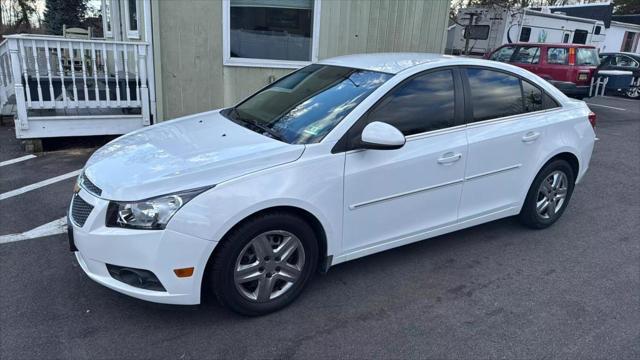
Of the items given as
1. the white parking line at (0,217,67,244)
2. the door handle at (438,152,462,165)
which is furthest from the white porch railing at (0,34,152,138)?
the door handle at (438,152,462,165)

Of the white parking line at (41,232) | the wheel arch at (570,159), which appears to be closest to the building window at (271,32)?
the white parking line at (41,232)

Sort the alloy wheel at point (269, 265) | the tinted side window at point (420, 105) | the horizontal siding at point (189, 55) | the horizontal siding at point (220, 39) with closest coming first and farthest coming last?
the alloy wheel at point (269, 265)
the tinted side window at point (420, 105)
the horizontal siding at point (189, 55)
the horizontal siding at point (220, 39)

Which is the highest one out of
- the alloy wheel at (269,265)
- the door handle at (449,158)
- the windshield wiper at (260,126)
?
the windshield wiper at (260,126)

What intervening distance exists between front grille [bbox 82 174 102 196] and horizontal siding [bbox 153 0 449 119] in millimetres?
4457

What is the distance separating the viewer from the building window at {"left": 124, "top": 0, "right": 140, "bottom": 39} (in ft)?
28.7

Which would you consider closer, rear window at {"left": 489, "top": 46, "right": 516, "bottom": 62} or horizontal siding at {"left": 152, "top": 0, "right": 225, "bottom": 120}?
horizontal siding at {"left": 152, "top": 0, "right": 225, "bottom": 120}

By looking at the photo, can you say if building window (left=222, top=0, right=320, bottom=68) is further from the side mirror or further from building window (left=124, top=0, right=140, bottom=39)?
the side mirror

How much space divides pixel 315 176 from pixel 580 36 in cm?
2094

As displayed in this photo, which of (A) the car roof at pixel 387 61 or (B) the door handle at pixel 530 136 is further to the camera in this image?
(B) the door handle at pixel 530 136

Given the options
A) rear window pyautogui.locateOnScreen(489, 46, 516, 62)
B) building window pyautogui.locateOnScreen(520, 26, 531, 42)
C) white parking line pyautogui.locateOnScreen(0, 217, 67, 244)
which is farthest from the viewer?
building window pyautogui.locateOnScreen(520, 26, 531, 42)

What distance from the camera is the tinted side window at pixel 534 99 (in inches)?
164

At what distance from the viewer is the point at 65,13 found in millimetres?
18234

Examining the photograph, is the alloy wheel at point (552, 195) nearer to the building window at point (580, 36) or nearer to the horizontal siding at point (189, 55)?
the horizontal siding at point (189, 55)

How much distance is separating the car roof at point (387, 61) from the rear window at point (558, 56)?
9663 mm
